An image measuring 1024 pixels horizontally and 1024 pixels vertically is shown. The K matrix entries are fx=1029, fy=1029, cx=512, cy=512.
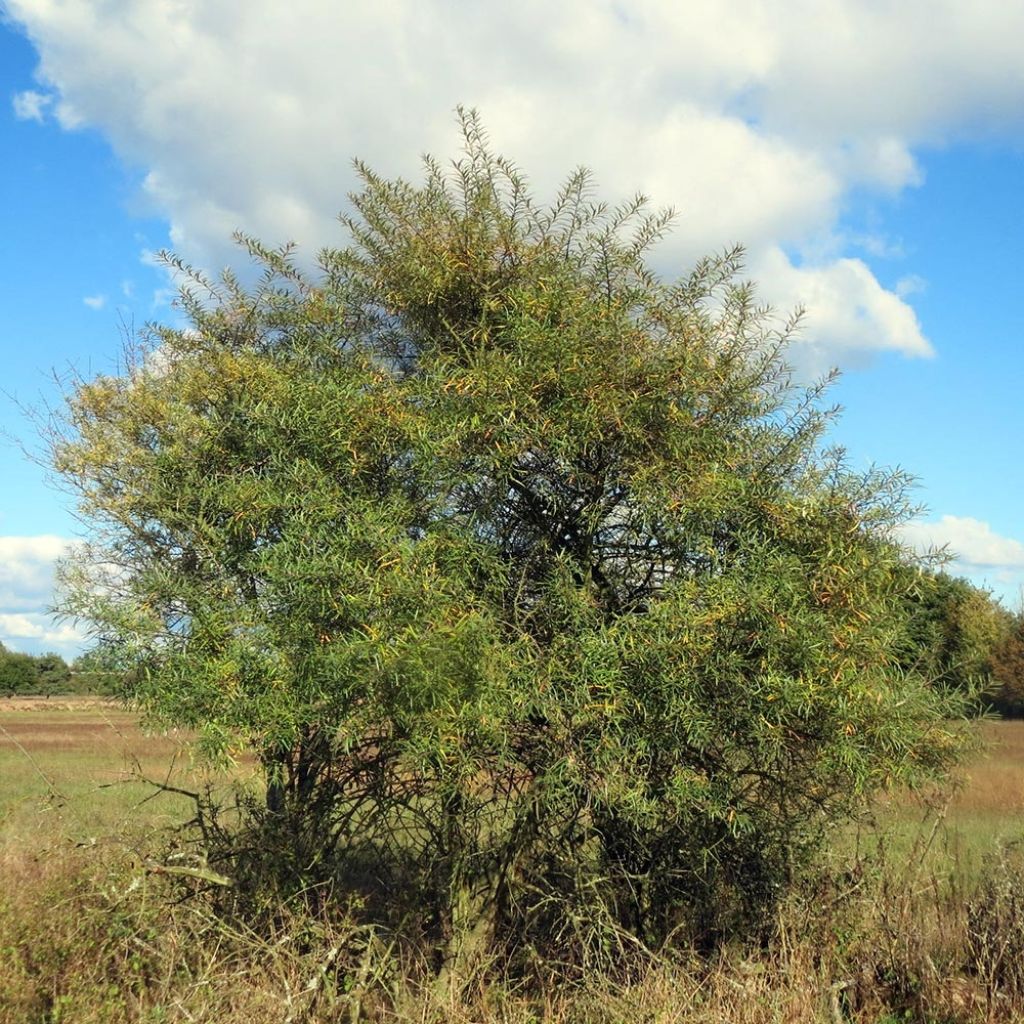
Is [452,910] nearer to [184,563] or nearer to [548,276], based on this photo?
[184,563]

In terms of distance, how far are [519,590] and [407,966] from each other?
2956 mm

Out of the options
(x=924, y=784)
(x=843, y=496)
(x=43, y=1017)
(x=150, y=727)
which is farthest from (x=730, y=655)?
(x=43, y=1017)

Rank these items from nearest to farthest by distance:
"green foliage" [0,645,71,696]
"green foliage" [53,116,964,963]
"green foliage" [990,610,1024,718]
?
"green foliage" [53,116,964,963] → "green foliage" [990,610,1024,718] → "green foliage" [0,645,71,696]

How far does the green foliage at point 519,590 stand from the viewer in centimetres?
Answer: 612

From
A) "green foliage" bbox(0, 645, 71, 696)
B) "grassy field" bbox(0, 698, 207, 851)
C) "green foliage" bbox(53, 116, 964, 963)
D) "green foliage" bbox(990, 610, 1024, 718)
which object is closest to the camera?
"green foliage" bbox(53, 116, 964, 963)

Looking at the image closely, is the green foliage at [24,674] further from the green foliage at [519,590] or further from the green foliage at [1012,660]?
the green foliage at [519,590]

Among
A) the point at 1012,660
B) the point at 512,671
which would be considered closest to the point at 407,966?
the point at 512,671

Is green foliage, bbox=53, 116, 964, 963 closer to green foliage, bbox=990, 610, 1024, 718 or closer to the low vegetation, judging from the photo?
the low vegetation

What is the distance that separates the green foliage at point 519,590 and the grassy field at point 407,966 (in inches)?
20.4

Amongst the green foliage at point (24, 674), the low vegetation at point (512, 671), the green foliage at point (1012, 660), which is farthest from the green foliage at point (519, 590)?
the green foliage at point (24, 674)

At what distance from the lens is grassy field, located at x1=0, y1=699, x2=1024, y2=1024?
21.2 feet

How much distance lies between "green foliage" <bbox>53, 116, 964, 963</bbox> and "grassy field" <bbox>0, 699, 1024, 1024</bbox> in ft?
1.70

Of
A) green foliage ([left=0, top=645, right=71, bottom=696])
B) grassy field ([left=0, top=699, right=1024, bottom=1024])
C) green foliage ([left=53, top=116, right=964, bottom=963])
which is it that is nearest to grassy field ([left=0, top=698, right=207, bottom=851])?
grassy field ([left=0, top=699, right=1024, bottom=1024])

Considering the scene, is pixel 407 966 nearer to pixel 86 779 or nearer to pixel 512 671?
pixel 512 671
